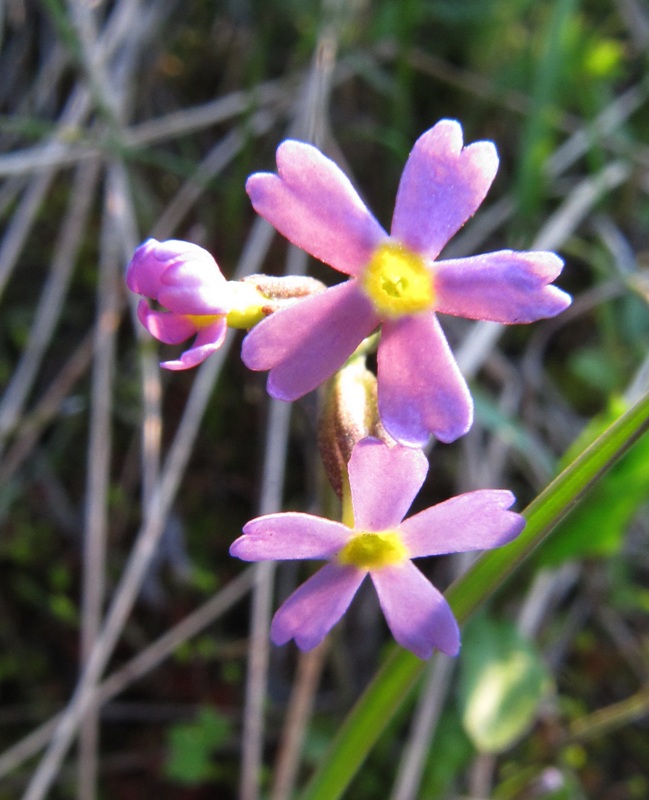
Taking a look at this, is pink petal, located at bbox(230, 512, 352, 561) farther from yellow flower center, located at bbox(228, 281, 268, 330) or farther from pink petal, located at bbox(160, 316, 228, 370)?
A: yellow flower center, located at bbox(228, 281, 268, 330)

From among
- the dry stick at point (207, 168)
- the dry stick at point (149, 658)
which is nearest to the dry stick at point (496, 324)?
the dry stick at point (149, 658)

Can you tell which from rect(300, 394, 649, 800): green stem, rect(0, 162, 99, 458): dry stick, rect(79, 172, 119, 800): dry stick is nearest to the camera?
rect(300, 394, 649, 800): green stem

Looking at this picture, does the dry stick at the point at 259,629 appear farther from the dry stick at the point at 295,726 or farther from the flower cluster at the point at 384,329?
the flower cluster at the point at 384,329

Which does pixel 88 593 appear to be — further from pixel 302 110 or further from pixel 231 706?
pixel 302 110

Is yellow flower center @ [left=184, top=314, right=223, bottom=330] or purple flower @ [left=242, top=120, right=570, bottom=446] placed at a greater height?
yellow flower center @ [left=184, top=314, right=223, bottom=330]

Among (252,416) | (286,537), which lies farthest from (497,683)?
(286,537)

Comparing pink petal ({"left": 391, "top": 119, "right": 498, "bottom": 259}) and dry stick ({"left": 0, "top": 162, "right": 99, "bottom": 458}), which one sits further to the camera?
dry stick ({"left": 0, "top": 162, "right": 99, "bottom": 458})

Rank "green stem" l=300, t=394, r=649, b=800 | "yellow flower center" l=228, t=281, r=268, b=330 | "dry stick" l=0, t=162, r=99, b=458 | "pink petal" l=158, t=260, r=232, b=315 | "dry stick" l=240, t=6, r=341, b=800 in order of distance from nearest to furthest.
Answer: "green stem" l=300, t=394, r=649, b=800, "pink petal" l=158, t=260, r=232, b=315, "yellow flower center" l=228, t=281, r=268, b=330, "dry stick" l=240, t=6, r=341, b=800, "dry stick" l=0, t=162, r=99, b=458

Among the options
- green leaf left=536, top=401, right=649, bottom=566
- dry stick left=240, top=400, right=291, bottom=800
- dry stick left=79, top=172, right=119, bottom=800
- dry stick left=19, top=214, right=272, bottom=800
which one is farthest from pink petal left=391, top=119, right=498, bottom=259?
dry stick left=79, top=172, right=119, bottom=800
